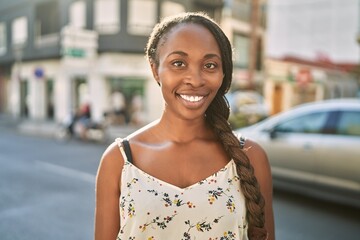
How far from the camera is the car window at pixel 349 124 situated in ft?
16.3

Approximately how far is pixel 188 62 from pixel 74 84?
20.9 meters

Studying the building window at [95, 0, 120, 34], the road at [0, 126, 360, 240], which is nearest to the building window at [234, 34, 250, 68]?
the building window at [95, 0, 120, 34]

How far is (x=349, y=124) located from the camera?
16.5 feet

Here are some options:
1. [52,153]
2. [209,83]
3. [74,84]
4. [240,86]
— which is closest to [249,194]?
[209,83]

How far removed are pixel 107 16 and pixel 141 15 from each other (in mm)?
1780

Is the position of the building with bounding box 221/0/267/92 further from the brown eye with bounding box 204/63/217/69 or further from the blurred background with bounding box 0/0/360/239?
the brown eye with bounding box 204/63/217/69

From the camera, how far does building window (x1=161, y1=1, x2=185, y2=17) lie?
765 inches

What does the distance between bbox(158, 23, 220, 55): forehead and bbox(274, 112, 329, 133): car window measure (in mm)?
4280

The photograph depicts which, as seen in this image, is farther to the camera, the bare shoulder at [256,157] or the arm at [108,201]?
the bare shoulder at [256,157]

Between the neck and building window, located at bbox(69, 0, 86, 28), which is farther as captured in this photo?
building window, located at bbox(69, 0, 86, 28)

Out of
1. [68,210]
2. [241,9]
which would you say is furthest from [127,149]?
[241,9]

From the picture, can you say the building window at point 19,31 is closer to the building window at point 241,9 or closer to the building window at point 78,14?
the building window at point 78,14

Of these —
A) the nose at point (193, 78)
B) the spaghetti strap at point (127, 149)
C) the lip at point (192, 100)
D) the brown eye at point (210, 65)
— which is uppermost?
the brown eye at point (210, 65)

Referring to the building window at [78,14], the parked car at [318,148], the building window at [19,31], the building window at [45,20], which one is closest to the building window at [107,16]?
the building window at [78,14]
